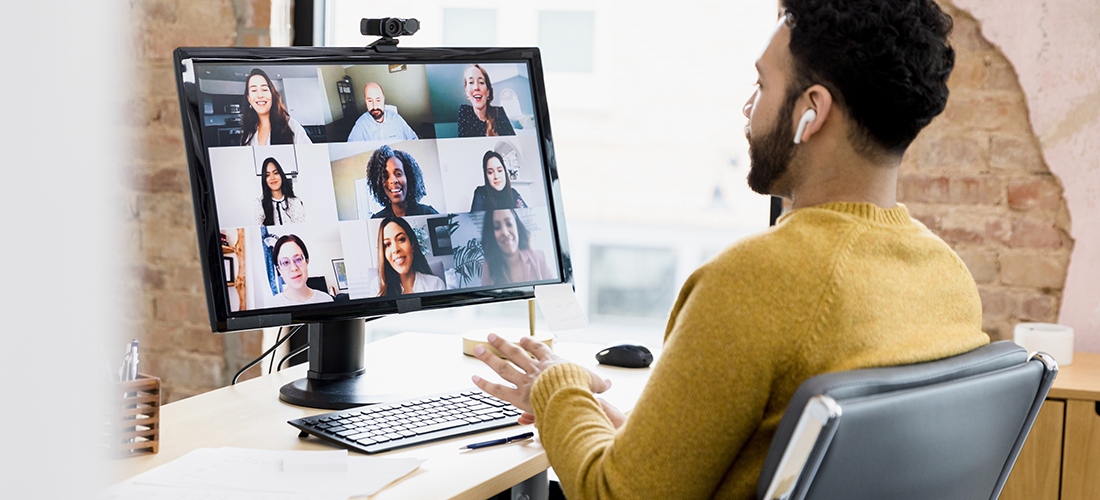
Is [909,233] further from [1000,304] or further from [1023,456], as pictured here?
[1000,304]

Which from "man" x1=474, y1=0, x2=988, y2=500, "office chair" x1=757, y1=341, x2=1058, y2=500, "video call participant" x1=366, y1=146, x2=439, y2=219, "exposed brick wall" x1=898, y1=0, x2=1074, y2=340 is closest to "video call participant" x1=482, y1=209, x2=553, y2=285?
"video call participant" x1=366, y1=146, x2=439, y2=219

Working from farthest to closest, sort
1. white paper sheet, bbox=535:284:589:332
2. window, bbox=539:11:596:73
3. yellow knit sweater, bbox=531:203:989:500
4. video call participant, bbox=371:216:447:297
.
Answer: window, bbox=539:11:596:73 < white paper sheet, bbox=535:284:589:332 < video call participant, bbox=371:216:447:297 < yellow knit sweater, bbox=531:203:989:500

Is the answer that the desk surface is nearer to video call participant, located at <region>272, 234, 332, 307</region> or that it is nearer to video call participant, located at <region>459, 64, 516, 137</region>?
video call participant, located at <region>459, 64, 516, 137</region>

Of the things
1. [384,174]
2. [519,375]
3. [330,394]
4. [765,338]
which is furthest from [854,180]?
[330,394]

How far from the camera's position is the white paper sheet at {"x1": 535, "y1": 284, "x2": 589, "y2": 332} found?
4.90 feet

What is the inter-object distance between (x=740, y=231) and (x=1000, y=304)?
61cm

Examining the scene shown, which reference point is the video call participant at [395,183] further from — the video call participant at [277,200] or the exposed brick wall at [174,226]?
the exposed brick wall at [174,226]

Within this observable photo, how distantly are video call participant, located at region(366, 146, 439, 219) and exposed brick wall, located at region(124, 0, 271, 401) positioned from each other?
112 cm

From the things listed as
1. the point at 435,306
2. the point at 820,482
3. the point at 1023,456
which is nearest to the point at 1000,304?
the point at 1023,456

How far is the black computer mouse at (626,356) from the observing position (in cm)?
162

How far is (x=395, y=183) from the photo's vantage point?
1394 mm

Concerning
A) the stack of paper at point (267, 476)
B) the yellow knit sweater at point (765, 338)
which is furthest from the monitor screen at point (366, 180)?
the yellow knit sweater at point (765, 338)

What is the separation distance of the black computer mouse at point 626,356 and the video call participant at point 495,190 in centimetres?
33

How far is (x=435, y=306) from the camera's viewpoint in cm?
141
